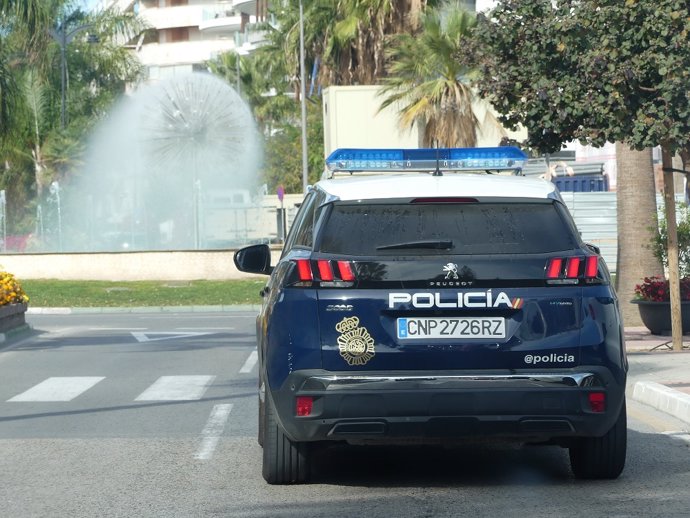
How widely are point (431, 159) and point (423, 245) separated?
5.34 feet

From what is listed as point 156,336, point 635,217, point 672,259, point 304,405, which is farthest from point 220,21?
point 304,405

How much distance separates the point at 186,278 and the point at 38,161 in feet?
98.3

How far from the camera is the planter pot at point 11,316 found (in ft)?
70.6

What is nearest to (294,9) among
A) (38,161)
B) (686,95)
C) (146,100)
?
(146,100)

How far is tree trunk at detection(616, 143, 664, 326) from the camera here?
20172 millimetres

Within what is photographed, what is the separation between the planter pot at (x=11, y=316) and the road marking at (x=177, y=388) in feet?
24.2

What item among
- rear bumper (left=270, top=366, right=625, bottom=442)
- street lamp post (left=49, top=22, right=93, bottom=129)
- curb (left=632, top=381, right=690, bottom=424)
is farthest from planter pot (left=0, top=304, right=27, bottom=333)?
street lamp post (left=49, top=22, right=93, bottom=129)

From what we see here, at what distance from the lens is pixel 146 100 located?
53.4 m

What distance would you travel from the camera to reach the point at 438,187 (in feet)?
24.1

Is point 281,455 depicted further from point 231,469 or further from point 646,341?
point 646,341

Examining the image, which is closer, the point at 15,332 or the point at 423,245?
the point at 423,245

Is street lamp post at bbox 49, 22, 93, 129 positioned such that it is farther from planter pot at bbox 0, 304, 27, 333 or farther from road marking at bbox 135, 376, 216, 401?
road marking at bbox 135, 376, 216, 401

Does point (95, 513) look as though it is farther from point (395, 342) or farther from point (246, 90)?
point (246, 90)

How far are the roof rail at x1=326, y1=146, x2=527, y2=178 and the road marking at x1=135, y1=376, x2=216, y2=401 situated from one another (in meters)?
4.91
